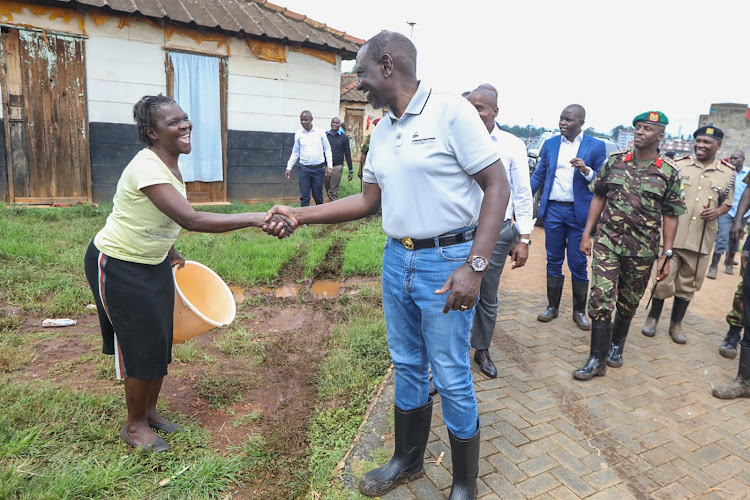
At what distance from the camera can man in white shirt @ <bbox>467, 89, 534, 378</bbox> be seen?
377 centimetres

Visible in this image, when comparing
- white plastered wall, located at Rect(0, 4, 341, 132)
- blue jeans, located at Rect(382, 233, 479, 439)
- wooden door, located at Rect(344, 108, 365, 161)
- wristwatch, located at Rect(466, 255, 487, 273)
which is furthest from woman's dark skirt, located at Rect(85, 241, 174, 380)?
wooden door, located at Rect(344, 108, 365, 161)

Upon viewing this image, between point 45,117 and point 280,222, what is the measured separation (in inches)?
302

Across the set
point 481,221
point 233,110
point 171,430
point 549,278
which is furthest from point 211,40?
point 481,221

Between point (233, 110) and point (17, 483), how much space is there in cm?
859

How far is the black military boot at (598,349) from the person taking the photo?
13.3 feet

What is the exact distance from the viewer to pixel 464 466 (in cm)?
246

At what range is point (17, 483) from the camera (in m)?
2.39

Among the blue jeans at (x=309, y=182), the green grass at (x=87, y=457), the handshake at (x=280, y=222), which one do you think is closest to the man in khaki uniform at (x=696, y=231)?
the handshake at (x=280, y=222)

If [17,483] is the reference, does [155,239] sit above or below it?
above

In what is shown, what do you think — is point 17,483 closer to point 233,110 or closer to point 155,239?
point 155,239

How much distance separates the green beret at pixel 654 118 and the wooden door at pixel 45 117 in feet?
27.9

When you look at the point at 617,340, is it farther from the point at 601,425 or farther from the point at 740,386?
the point at 601,425

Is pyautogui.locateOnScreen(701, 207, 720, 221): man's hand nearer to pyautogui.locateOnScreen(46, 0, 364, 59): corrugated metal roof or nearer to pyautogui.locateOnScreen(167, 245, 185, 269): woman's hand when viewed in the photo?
pyautogui.locateOnScreen(167, 245, 185, 269): woman's hand

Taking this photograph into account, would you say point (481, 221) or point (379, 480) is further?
point (379, 480)
